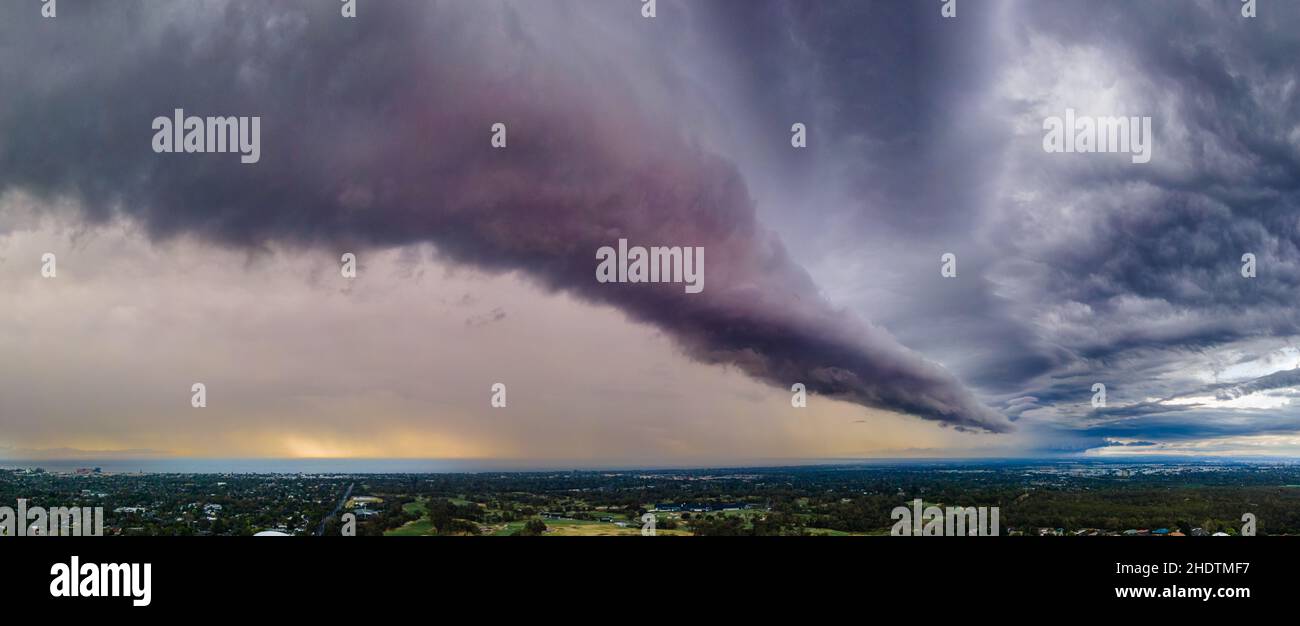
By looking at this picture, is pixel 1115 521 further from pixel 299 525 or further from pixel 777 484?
pixel 299 525

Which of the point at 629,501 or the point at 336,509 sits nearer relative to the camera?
the point at 336,509
